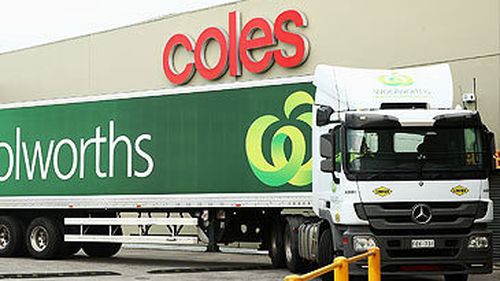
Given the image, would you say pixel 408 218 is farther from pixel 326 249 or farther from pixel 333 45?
pixel 333 45

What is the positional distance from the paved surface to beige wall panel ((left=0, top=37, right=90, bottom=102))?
35.6 ft

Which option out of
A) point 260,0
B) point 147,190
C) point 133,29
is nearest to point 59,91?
point 133,29

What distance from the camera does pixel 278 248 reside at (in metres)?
18.3

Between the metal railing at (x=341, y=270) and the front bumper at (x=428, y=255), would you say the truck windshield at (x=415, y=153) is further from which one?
the metal railing at (x=341, y=270)

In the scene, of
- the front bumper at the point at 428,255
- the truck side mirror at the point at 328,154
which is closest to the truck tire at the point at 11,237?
the truck side mirror at the point at 328,154

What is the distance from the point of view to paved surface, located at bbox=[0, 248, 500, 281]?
1698cm

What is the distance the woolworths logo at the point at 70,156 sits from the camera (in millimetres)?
19850

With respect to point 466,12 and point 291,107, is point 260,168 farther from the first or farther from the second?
point 466,12

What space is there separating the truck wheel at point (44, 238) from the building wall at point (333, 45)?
870 centimetres

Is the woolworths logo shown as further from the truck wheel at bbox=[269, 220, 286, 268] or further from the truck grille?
the truck grille

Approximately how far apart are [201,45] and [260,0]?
2543 millimetres

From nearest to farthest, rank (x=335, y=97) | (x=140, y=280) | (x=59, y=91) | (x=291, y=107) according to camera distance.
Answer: (x=335, y=97)
(x=140, y=280)
(x=291, y=107)
(x=59, y=91)

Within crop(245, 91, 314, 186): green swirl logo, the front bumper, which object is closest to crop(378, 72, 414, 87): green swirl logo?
crop(245, 91, 314, 186): green swirl logo

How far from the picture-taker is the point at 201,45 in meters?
29.0
